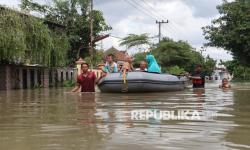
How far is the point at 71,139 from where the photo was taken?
226 inches

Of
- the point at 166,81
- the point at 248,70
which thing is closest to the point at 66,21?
the point at 248,70

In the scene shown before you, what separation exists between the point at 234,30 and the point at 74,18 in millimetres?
14525

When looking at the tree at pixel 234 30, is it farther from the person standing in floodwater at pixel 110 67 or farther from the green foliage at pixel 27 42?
the person standing in floodwater at pixel 110 67

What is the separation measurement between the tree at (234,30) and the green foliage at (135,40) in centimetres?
3361

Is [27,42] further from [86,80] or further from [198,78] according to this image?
[86,80]

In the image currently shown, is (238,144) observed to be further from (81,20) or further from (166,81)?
(81,20)

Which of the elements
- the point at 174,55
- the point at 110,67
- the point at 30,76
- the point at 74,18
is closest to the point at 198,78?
the point at 110,67

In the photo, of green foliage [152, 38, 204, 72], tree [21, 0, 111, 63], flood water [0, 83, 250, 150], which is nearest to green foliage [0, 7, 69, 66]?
tree [21, 0, 111, 63]

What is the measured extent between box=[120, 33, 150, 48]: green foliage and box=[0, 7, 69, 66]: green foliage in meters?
39.2

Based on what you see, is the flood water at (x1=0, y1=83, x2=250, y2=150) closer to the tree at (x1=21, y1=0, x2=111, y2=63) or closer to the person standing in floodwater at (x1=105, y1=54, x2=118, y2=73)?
the person standing in floodwater at (x1=105, y1=54, x2=118, y2=73)

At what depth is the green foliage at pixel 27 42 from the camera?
28178mm

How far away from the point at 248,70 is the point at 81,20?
22.0 m

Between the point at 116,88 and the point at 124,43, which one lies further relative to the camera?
the point at 124,43

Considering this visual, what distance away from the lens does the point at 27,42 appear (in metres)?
30.9
